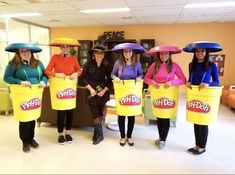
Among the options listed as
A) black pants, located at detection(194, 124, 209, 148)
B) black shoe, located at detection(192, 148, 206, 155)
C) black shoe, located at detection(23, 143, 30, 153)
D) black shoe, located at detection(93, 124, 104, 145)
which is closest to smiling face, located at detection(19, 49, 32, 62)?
black shoe, located at detection(23, 143, 30, 153)

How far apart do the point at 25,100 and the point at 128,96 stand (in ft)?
4.03

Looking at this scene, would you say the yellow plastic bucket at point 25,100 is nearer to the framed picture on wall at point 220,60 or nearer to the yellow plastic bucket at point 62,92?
the yellow plastic bucket at point 62,92

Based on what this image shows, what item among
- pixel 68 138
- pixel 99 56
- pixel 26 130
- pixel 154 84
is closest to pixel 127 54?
pixel 99 56

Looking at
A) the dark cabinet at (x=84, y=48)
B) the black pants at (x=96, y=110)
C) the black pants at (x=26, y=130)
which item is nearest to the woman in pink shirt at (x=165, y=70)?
the black pants at (x=96, y=110)

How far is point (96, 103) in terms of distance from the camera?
9.61 ft

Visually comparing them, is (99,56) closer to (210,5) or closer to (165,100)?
(165,100)

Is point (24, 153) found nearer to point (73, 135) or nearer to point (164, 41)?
point (73, 135)

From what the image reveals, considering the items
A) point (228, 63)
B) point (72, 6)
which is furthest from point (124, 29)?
point (228, 63)

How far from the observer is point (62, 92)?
9.09 ft

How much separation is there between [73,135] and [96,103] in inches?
30.3

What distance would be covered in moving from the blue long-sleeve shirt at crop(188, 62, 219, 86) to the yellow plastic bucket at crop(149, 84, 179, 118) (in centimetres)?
25

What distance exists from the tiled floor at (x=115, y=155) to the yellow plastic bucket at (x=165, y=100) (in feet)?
1.74

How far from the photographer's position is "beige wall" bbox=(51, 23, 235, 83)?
21.7 feet

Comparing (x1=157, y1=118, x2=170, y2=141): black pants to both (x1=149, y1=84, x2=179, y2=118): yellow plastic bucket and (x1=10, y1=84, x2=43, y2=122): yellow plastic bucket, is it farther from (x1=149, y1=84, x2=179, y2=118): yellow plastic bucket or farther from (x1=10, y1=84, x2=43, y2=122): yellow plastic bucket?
(x1=10, y1=84, x2=43, y2=122): yellow plastic bucket
